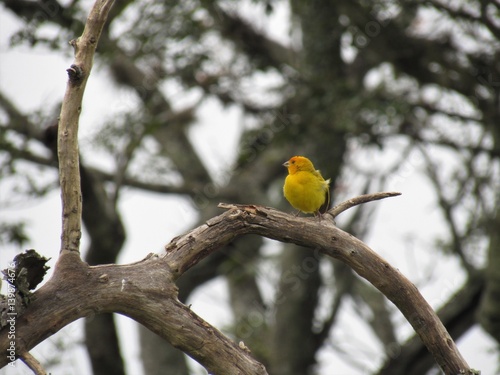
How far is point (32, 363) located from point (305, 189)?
2.51 metres

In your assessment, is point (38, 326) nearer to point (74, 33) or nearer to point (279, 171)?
point (74, 33)

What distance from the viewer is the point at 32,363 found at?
139 inches

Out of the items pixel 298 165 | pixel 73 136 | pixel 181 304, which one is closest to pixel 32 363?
pixel 181 304

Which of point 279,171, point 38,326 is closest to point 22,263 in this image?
point 38,326

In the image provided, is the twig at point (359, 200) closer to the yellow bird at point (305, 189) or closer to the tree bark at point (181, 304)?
the tree bark at point (181, 304)

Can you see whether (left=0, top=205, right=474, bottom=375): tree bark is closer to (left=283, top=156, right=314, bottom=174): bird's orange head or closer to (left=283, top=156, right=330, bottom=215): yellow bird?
(left=283, top=156, right=330, bottom=215): yellow bird

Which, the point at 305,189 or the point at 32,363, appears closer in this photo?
the point at 32,363

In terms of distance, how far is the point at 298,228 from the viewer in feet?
14.5

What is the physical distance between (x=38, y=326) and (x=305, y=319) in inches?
274

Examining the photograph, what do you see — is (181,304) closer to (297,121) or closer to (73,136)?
(73,136)

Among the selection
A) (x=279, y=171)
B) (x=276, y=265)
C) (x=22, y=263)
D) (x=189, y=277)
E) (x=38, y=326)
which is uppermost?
(x=279, y=171)

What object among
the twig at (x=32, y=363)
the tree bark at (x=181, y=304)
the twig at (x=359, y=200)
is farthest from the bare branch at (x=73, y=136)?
the twig at (x=359, y=200)

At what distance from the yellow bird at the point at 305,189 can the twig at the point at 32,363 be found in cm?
245

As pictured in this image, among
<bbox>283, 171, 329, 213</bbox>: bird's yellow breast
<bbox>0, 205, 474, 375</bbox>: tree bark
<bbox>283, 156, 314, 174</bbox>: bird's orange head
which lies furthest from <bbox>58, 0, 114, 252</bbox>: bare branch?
<bbox>283, 156, 314, 174</bbox>: bird's orange head
